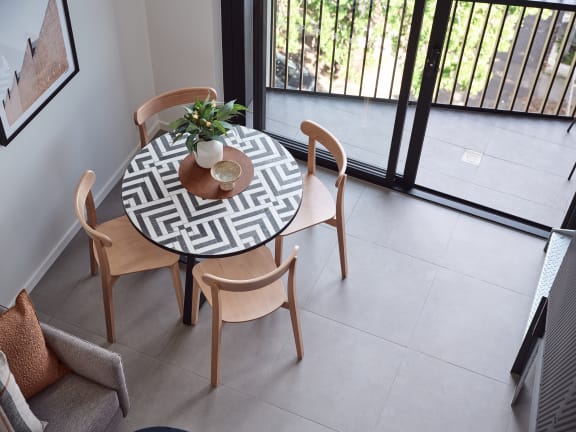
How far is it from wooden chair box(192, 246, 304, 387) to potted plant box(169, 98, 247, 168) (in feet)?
1.67

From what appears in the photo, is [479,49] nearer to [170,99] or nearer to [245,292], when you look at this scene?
[170,99]

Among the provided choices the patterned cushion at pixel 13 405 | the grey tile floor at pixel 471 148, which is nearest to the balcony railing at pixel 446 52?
the grey tile floor at pixel 471 148

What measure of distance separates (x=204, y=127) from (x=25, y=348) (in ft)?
3.89

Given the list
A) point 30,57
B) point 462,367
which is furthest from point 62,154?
point 462,367

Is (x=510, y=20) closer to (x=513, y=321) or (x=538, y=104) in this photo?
(x=538, y=104)

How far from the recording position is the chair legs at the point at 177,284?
313cm

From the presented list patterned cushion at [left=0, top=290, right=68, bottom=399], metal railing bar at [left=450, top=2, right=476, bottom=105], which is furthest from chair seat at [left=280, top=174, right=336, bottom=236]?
metal railing bar at [left=450, top=2, right=476, bottom=105]

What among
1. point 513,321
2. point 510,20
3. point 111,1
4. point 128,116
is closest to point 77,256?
point 128,116

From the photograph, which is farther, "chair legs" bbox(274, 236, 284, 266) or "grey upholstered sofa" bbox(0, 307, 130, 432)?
"chair legs" bbox(274, 236, 284, 266)

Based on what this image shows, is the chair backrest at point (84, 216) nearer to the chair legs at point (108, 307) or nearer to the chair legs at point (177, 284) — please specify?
the chair legs at point (108, 307)

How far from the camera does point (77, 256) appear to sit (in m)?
3.58

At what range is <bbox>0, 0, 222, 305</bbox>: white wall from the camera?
320cm

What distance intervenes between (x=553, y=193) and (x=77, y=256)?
283 cm

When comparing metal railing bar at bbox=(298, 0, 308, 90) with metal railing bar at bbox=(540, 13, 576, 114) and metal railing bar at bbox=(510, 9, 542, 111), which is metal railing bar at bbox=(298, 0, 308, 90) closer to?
metal railing bar at bbox=(510, 9, 542, 111)
